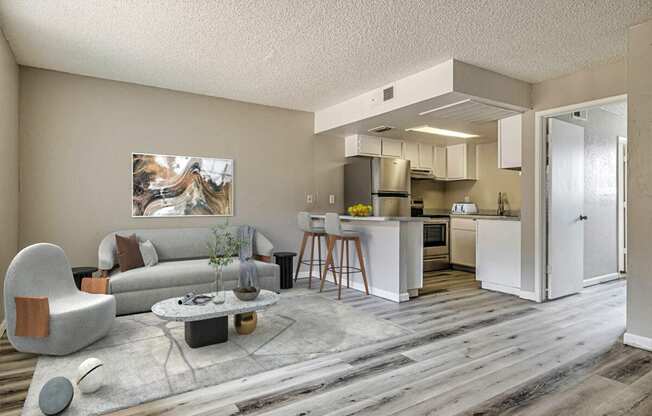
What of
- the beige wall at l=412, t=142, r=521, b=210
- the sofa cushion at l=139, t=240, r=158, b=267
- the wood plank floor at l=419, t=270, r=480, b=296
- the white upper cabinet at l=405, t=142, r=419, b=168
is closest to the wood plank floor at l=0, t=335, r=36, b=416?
the sofa cushion at l=139, t=240, r=158, b=267

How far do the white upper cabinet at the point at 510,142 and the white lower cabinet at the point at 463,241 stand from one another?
1666 millimetres

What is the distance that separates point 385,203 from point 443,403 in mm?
4032

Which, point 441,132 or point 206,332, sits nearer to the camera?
point 206,332

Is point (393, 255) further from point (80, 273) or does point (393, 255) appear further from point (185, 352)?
point (80, 273)

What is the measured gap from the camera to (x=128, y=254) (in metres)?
4.08

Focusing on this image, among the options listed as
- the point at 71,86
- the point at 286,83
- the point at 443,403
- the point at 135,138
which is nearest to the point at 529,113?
the point at 286,83

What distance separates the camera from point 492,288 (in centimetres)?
501

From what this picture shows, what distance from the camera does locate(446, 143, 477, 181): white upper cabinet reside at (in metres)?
7.06

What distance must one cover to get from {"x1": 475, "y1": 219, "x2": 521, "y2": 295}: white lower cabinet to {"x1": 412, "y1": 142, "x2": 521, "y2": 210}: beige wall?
6.25 feet

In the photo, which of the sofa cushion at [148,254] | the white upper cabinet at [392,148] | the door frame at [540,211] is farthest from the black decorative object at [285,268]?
the door frame at [540,211]

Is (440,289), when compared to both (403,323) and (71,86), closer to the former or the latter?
(403,323)

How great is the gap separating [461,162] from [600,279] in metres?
2.87

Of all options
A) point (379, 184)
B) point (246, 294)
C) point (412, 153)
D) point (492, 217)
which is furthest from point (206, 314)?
point (412, 153)

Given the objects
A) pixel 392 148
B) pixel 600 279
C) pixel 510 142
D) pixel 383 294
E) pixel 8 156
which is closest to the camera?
pixel 8 156
